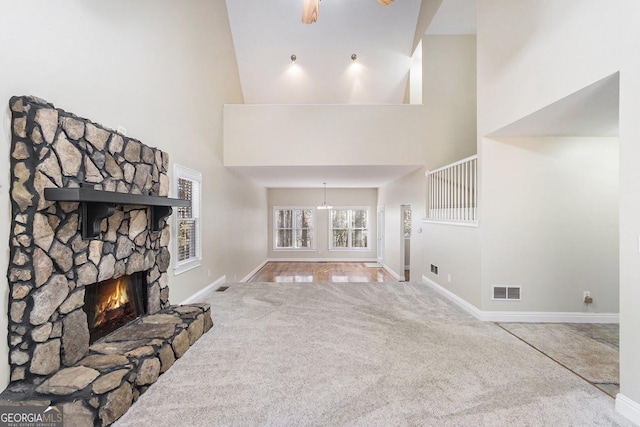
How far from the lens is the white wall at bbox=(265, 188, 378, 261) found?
1120cm

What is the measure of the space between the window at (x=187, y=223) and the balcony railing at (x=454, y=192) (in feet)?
12.0

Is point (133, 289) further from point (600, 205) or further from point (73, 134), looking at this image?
point (600, 205)

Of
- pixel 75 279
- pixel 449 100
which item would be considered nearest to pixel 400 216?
pixel 449 100

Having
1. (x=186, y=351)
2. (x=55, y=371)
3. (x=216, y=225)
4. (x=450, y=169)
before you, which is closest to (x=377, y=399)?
(x=186, y=351)

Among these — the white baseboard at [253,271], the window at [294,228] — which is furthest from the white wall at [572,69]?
the window at [294,228]

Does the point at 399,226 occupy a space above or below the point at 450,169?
below

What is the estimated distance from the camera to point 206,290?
4.91m

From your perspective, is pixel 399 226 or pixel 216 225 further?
pixel 399 226

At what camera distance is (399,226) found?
25.8 feet

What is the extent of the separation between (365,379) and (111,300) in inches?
90.8

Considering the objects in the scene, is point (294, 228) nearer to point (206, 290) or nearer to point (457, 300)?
point (206, 290)

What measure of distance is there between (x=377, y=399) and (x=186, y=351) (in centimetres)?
178

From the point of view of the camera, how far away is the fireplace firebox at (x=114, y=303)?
251cm

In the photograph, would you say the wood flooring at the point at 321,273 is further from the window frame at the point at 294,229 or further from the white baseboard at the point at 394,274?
the window frame at the point at 294,229
